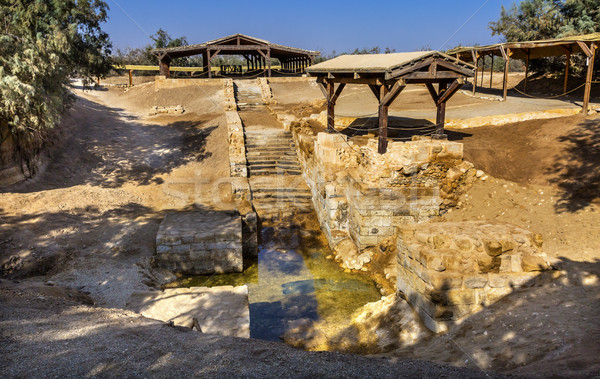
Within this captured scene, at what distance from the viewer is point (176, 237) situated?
9125 mm

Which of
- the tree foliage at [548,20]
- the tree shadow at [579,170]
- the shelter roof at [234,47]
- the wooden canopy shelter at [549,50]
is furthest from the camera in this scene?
the shelter roof at [234,47]

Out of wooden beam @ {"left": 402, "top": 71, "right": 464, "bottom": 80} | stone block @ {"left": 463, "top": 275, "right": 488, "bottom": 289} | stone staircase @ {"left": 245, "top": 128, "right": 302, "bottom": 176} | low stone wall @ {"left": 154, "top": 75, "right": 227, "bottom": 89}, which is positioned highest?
low stone wall @ {"left": 154, "top": 75, "right": 227, "bottom": 89}

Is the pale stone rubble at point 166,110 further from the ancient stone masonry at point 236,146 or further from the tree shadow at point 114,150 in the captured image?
the ancient stone masonry at point 236,146

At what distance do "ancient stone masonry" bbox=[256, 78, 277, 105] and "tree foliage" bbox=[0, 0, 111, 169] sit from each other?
866cm

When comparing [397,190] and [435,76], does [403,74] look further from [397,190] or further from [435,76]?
[397,190]

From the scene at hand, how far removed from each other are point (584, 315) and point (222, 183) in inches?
426

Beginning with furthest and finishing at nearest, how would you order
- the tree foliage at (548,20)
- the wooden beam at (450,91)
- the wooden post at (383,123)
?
the tree foliage at (548,20) → the wooden post at (383,123) → the wooden beam at (450,91)

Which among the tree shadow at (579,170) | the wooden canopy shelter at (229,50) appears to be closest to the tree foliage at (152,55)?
the wooden canopy shelter at (229,50)

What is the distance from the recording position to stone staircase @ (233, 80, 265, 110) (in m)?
22.0

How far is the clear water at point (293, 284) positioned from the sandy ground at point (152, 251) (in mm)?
2219

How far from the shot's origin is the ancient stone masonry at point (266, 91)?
884 inches

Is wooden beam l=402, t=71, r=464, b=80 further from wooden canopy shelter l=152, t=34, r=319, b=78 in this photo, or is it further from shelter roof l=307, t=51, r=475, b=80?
wooden canopy shelter l=152, t=34, r=319, b=78

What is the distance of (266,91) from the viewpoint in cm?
2405

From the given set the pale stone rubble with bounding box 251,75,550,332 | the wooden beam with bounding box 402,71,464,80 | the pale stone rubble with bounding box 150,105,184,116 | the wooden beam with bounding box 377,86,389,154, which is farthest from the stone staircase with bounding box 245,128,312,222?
the pale stone rubble with bounding box 150,105,184,116
